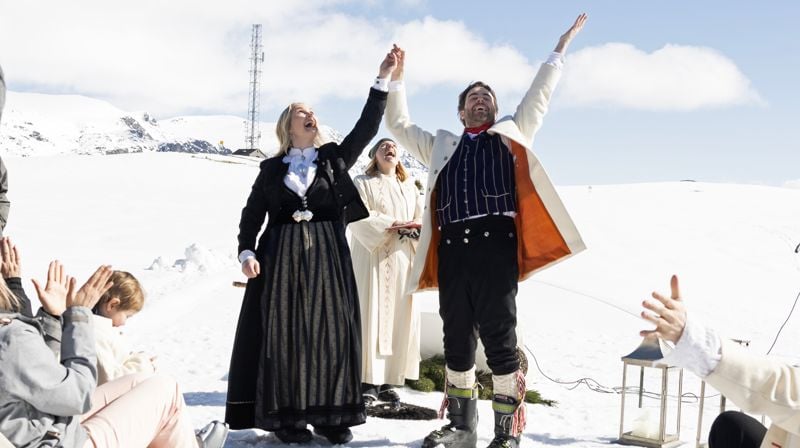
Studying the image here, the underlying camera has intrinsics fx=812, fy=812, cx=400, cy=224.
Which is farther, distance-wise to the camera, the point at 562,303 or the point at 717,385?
the point at 562,303

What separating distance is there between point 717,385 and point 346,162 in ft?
8.25

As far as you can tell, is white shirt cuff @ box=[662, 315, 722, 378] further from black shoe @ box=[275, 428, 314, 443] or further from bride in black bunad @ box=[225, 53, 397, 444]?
black shoe @ box=[275, 428, 314, 443]

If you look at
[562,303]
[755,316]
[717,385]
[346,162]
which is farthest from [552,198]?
[755,316]

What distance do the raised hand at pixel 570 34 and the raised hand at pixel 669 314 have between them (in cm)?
241

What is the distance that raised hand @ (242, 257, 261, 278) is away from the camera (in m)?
3.74

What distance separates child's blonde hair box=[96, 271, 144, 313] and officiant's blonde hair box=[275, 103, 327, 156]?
3.35 feet

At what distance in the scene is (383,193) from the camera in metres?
5.37

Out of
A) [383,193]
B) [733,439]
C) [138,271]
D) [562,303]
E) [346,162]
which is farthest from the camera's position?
[138,271]

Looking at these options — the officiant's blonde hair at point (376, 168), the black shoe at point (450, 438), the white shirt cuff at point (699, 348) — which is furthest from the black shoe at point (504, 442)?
the officiant's blonde hair at point (376, 168)

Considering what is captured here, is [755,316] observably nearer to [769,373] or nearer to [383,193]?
[383,193]

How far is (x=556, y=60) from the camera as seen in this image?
3.94 m

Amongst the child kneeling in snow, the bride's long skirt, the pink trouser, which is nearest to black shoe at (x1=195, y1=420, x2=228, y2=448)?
the pink trouser

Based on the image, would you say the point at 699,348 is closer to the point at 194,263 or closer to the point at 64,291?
the point at 64,291

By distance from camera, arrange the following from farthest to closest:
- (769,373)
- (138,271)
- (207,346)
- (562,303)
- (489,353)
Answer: (138,271), (562,303), (207,346), (489,353), (769,373)
